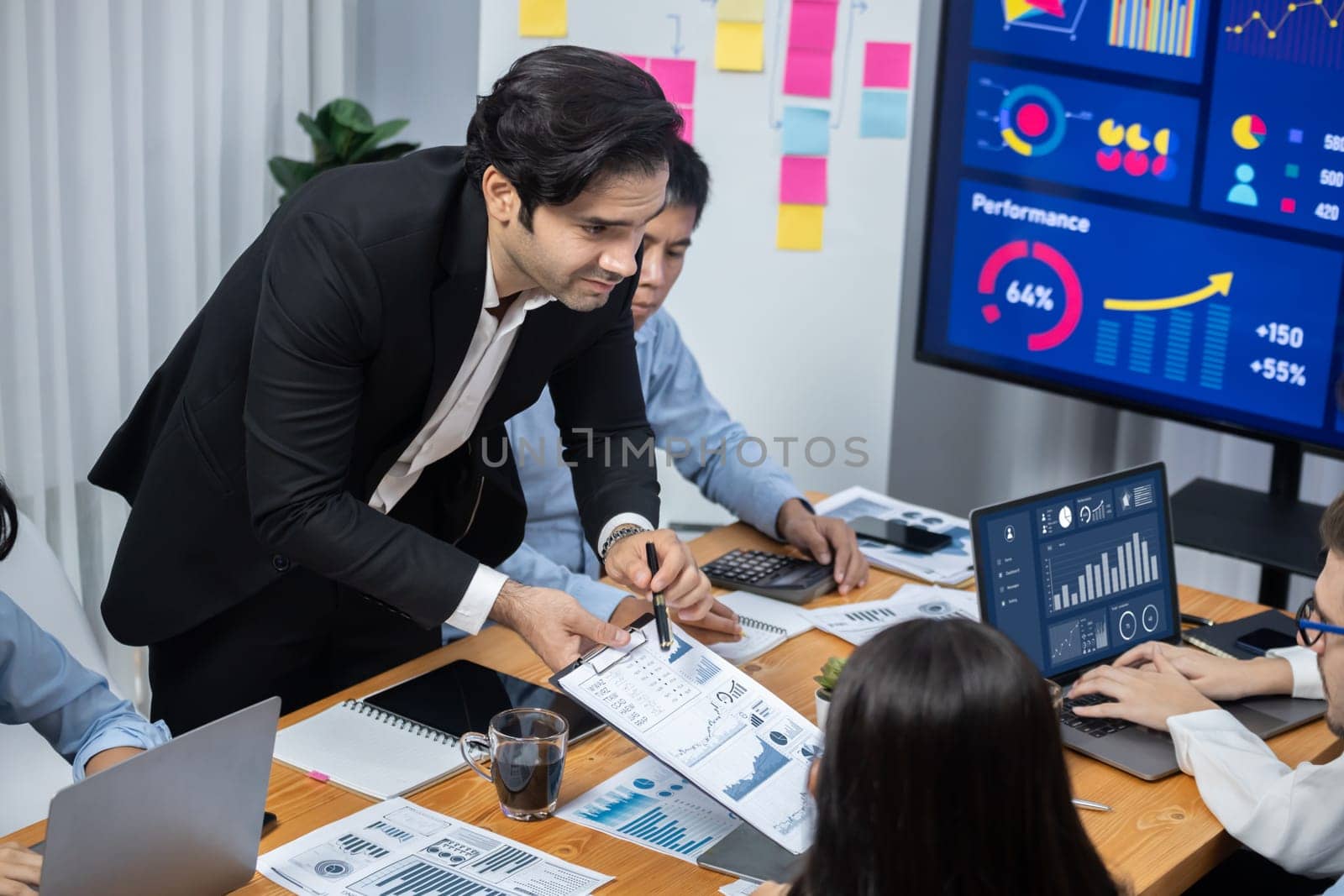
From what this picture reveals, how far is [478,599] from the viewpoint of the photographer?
1.71 meters

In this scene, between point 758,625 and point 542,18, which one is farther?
point 542,18

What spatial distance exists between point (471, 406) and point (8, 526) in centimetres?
58

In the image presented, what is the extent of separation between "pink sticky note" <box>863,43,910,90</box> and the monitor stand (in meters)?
1.04

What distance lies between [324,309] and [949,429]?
2.33 m

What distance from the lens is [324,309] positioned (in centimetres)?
165

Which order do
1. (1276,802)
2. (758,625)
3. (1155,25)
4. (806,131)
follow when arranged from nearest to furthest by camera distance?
1. (1276,802)
2. (758,625)
3. (1155,25)
4. (806,131)

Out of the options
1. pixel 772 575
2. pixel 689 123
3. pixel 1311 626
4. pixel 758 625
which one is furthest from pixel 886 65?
pixel 1311 626

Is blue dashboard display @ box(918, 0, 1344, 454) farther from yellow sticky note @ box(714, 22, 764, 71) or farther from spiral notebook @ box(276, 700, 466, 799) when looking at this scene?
spiral notebook @ box(276, 700, 466, 799)

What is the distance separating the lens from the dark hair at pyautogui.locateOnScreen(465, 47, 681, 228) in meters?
1.57

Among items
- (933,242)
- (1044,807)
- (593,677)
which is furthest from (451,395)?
(933,242)

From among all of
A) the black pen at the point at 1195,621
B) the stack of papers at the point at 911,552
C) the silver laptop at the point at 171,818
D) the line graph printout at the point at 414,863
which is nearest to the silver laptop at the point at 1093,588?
the black pen at the point at 1195,621

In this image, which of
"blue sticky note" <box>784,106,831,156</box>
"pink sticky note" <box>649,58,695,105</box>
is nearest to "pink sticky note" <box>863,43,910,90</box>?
"blue sticky note" <box>784,106,831,156</box>

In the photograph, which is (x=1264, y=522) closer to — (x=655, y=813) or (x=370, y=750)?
(x=655, y=813)

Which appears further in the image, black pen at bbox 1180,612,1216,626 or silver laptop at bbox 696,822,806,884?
black pen at bbox 1180,612,1216,626
